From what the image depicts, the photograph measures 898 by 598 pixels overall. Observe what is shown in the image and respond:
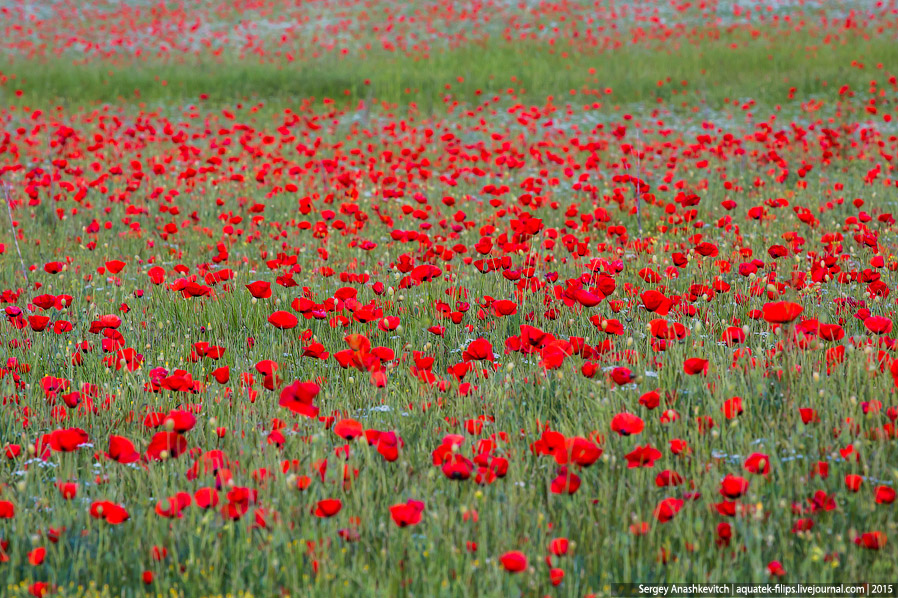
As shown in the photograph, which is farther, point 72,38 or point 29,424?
point 72,38

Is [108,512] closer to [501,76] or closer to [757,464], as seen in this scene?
[757,464]

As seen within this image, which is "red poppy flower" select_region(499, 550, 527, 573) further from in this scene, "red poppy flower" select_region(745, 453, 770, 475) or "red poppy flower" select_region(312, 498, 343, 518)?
"red poppy flower" select_region(745, 453, 770, 475)

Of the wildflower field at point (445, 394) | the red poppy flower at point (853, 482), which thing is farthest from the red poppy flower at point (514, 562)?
the red poppy flower at point (853, 482)

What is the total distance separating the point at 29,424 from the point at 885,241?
16.4 feet

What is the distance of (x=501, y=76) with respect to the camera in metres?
15.7

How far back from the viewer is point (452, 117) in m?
13.2

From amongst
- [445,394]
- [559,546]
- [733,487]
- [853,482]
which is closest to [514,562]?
[559,546]

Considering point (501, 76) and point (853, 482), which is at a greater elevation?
point (501, 76)

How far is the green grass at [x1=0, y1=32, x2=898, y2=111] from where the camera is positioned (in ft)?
47.5

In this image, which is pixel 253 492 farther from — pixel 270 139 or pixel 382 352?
pixel 270 139

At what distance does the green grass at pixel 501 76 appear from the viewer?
14.5 m

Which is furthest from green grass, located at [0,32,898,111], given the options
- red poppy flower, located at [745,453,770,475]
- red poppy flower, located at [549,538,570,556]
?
red poppy flower, located at [549,538,570,556]

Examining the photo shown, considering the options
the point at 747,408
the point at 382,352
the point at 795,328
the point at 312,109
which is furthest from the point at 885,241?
the point at 312,109

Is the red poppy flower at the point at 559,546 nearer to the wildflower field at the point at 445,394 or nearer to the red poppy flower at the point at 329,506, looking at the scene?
the wildflower field at the point at 445,394
